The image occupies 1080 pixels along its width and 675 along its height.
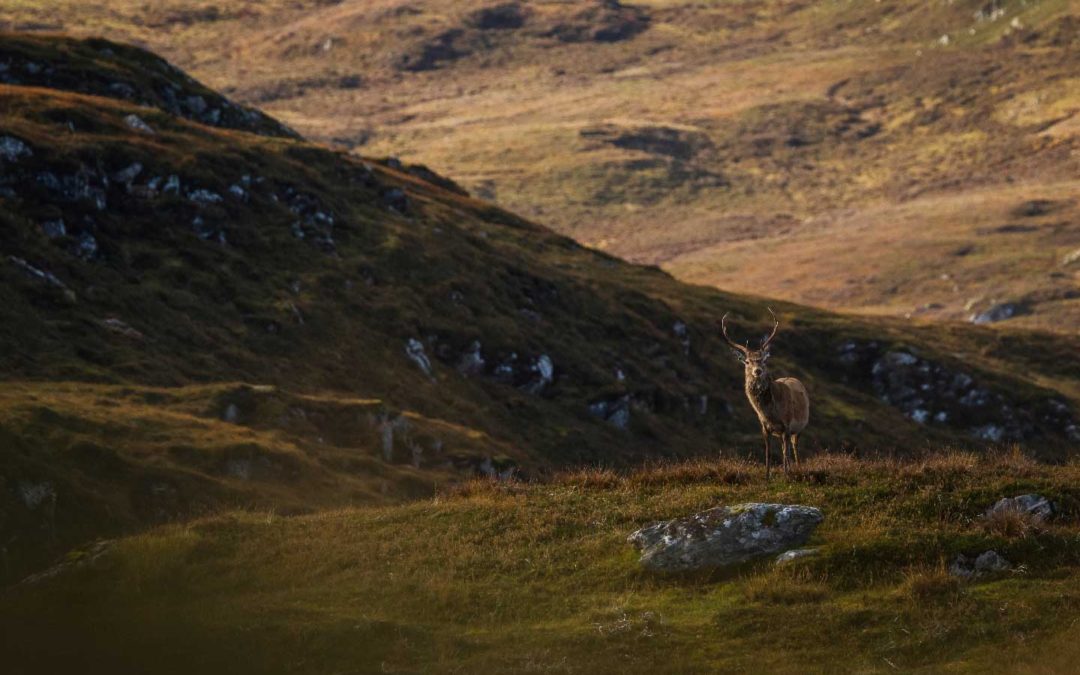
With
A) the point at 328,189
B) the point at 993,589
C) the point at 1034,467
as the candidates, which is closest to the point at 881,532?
the point at 993,589

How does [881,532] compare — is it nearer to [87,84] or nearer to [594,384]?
[594,384]

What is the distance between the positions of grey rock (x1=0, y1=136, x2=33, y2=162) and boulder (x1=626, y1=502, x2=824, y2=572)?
165 ft

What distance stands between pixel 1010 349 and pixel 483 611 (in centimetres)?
11935

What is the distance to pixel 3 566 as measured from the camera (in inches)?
1216

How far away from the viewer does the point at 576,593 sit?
23.8m

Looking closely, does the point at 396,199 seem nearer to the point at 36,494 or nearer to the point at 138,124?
the point at 138,124

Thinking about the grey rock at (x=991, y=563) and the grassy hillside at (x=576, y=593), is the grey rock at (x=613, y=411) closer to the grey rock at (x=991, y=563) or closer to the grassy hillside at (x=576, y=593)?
the grassy hillside at (x=576, y=593)

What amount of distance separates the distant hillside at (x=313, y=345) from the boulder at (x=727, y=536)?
16110 mm

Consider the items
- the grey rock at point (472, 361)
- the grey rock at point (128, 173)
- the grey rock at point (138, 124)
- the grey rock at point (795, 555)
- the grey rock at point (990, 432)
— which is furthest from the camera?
the grey rock at point (990, 432)

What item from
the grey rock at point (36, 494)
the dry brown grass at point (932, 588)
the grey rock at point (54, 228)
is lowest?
the grey rock at point (36, 494)

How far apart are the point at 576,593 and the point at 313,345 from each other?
1763 inches

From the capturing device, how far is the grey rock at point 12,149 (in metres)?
65.0

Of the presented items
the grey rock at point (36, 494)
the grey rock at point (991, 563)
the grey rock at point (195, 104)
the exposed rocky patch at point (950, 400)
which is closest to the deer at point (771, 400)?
the grey rock at point (991, 563)

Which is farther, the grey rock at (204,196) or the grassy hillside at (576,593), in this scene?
the grey rock at (204,196)
